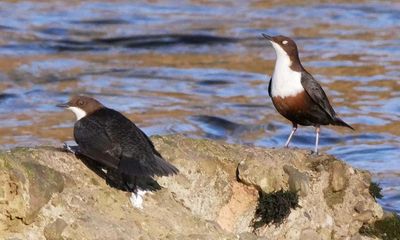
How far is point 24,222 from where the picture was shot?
6109mm

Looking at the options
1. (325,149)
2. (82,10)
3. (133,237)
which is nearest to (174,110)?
(325,149)

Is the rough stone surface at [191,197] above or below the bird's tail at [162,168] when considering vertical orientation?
below

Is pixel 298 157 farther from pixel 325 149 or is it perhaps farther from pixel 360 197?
pixel 325 149

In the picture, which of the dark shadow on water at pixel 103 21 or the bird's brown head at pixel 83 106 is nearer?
the bird's brown head at pixel 83 106

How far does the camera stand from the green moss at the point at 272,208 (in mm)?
7219

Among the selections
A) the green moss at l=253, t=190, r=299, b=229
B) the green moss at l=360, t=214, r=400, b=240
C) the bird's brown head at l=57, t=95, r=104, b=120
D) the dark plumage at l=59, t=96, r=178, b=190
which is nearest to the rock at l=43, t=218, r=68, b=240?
the dark plumage at l=59, t=96, r=178, b=190

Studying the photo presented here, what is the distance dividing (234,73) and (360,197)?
419 inches

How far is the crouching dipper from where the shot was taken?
660cm

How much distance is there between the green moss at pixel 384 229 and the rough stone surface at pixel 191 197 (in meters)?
0.06

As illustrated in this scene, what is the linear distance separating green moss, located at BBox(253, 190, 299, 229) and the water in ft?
13.4

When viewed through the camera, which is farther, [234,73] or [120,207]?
[234,73]

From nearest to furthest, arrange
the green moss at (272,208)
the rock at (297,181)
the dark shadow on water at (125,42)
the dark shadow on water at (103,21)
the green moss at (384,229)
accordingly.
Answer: the green moss at (272,208) → the rock at (297,181) → the green moss at (384,229) → the dark shadow on water at (125,42) → the dark shadow on water at (103,21)

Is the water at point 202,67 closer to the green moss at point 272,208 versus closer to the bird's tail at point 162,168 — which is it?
the green moss at point 272,208

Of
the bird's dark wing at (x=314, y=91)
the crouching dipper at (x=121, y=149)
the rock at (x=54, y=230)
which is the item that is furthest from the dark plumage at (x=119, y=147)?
the bird's dark wing at (x=314, y=91)
